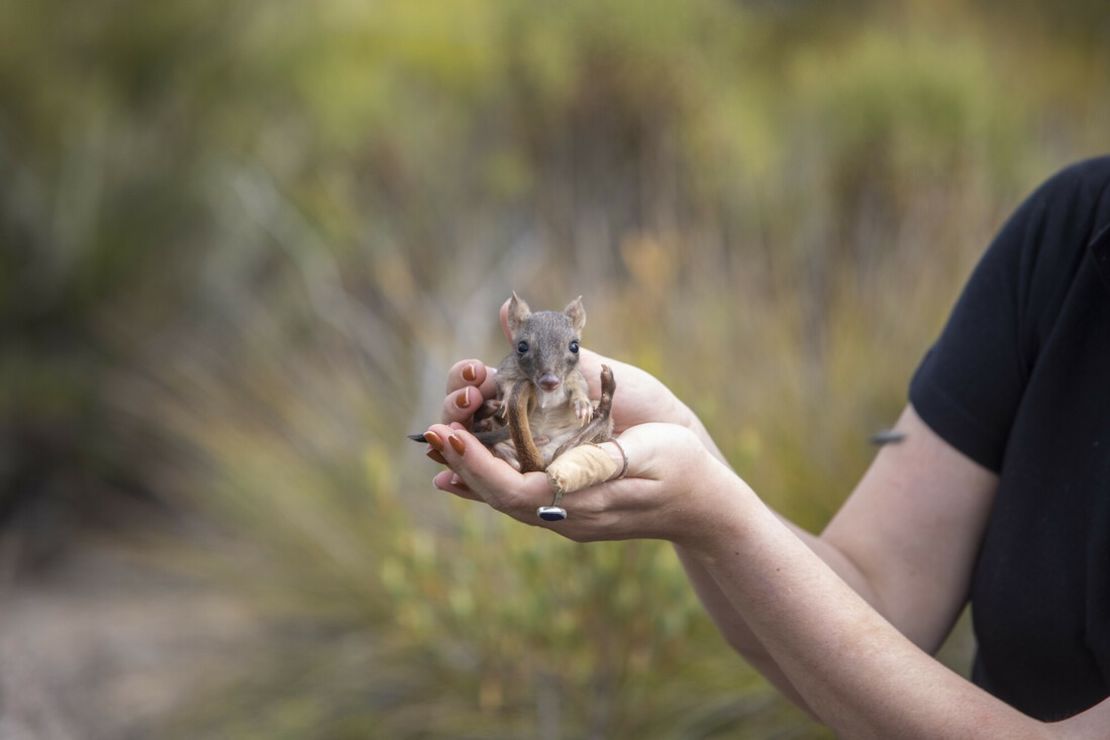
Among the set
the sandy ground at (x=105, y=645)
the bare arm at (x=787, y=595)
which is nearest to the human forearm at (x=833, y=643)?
the bare arm at (x=787, y=595)

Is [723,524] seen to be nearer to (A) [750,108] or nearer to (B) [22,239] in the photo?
(B) [22,239]

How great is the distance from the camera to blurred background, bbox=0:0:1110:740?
402cm

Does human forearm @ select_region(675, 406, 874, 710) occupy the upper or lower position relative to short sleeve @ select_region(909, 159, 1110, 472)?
lower

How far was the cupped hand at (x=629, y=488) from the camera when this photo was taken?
1771mm

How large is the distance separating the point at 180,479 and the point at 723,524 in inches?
178

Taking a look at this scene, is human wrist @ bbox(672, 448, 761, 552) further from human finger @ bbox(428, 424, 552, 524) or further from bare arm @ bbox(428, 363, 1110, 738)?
human finger @ bbox(428, 424, 552, 524)

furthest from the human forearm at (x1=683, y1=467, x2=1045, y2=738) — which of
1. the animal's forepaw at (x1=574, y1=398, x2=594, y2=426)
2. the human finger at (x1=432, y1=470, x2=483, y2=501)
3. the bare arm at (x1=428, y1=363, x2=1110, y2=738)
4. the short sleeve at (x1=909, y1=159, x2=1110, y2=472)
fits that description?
the short sleeve at (x1=909, y1=159, x2=1110, y2=472)

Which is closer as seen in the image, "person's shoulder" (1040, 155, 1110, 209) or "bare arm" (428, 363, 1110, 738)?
"bare arm" (428, 363, 1110, 738)

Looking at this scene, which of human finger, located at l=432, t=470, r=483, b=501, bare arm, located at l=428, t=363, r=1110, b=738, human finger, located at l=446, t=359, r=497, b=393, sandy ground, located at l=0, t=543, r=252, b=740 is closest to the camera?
bare arm, located at l=428, t=363, r=1110, b=738

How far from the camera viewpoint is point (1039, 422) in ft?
7.19

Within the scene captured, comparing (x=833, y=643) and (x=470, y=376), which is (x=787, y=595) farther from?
(x=470, y=376)

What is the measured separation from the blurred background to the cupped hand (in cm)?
147

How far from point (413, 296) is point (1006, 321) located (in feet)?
13.1

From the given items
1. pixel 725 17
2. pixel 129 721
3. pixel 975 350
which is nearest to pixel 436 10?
pixel 725 17
